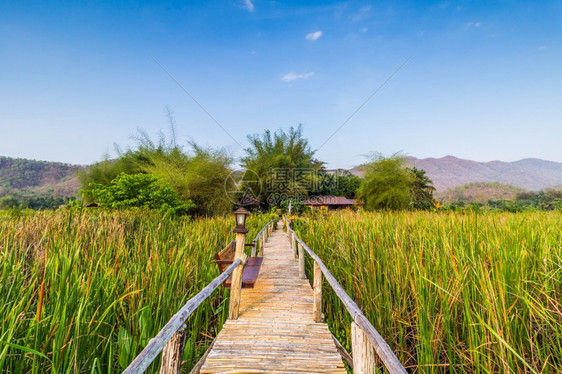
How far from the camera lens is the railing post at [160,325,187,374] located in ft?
4.03

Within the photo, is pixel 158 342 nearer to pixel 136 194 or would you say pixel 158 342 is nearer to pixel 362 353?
pixel 362 353

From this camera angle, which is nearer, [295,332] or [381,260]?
[295,332]

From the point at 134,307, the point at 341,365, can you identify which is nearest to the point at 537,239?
the point at 341,365

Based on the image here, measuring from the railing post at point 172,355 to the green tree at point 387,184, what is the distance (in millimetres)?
14831

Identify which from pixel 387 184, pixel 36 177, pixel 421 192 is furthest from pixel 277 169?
pixel 36 177

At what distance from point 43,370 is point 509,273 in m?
2.93

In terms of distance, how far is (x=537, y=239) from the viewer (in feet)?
7.37

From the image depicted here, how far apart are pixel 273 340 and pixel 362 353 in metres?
1.04

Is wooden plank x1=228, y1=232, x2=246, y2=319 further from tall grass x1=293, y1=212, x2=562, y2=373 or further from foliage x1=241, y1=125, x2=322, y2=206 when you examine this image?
foliage x1=241, y1=125, x2=322, y2=206

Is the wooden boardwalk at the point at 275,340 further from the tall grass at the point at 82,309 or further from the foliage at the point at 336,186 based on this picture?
the foliage at the point at 336,186

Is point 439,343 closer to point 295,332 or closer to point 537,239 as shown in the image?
point 295,332

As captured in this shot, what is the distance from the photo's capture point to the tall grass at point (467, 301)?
1.40 meters

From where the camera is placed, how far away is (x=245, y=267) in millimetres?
3713

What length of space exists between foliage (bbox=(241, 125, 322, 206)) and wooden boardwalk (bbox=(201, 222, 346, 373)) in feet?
55.4
